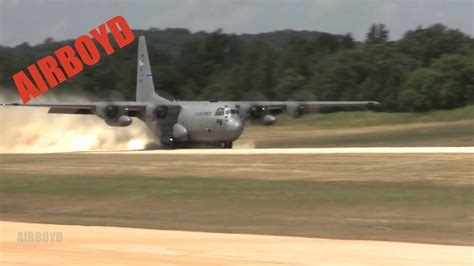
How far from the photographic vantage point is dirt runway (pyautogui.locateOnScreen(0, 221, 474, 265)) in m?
13.0

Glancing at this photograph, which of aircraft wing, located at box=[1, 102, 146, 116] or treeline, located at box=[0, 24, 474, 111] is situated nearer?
aircraft wing, located at box=[1, 102, 146, 116]

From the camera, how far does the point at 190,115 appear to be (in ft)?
160

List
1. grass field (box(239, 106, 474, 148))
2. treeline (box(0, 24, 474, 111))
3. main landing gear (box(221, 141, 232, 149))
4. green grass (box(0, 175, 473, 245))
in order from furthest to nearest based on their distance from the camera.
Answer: treeline (box(0, 24, 474, 111)) → grass field (box(239, 106, 474, 148)) → main landing gear (box(221, 141, 232, 149)) → green grass (box(0, 175, 473, 245))

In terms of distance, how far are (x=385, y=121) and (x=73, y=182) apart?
5292cm

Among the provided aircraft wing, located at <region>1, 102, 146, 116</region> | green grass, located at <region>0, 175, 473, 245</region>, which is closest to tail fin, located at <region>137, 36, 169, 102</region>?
aircraft wing, located at <region>1, 102, 146, 116</region>

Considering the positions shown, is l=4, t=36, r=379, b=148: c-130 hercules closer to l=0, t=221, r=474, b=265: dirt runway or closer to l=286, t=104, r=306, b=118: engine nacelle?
l=286, t=104, r=306, b=118: engine nacelle

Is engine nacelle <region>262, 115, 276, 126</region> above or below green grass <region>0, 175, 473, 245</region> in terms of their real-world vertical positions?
above

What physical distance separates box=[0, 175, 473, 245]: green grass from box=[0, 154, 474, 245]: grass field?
0.03 meters

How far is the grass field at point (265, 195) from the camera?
18453 millimetres

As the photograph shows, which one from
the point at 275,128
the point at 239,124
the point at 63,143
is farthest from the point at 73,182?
the point at 275,128

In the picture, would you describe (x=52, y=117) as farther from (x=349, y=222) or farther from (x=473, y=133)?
(x=349, y=222)

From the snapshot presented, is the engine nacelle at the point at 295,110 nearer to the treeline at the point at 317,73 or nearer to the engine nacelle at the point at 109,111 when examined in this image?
the engine nacelle at the point at 109,111

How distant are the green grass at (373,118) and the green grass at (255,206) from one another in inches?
1953

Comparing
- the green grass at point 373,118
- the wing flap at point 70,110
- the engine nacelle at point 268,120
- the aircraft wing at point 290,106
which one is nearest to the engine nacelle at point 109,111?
the wing flap at point 70,110
